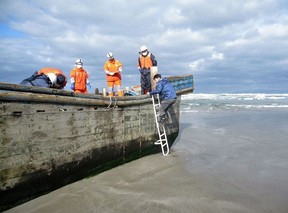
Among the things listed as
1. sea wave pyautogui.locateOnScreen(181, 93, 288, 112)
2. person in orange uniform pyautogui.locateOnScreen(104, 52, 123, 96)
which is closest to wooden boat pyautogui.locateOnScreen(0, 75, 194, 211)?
person in orange uniform pyautogui.locateOnScreen(104, 52, 123, 96)

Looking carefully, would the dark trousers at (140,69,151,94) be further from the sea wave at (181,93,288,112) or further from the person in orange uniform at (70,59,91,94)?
the sea wave at (181,93,288,112)

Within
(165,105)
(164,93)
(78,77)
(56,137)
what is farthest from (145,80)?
(56,137)

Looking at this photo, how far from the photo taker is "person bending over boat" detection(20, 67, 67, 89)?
6.45m

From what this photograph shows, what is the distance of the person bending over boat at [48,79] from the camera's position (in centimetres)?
645

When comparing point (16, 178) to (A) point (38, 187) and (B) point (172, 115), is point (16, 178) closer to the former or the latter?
(A) point (38, 187)

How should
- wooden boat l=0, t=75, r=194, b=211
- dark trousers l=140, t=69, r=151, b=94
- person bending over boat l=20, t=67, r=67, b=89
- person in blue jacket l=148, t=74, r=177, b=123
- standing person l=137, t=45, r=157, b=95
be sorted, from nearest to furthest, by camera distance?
wooden boat l=0, t=75, r=194, b=211 → person bending over boat l=20, t=67, r=67, b=89 → person in blue jacket l=148, t=74, r=177, b=123 → standing person l=137, t=45, r=157, b=95 → dark trousers l=140, t=69, r=151, b=94

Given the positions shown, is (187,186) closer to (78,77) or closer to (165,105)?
(165,105)

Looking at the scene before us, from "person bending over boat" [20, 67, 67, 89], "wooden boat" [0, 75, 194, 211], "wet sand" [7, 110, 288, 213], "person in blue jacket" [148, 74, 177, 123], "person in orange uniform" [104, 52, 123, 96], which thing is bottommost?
"wet sand" [7, 110, 288, 213]

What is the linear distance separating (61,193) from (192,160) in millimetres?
4231

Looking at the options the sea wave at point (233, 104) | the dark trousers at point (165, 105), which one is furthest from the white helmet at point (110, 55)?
the sea wave at point (233, 104)

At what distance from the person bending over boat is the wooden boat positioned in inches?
32.4

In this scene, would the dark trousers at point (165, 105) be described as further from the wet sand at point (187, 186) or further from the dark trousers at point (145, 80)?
the dark trousers at point (145, 80)

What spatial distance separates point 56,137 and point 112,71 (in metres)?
5.08

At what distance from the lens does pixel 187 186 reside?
6.33 meters
